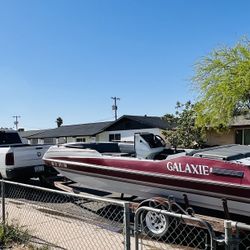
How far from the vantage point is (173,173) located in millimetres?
6438

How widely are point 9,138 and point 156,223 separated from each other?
8.30 m

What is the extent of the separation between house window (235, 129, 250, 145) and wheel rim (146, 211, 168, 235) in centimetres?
1868

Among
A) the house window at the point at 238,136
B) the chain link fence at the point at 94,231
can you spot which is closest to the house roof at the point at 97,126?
the house window at the point at 238,136

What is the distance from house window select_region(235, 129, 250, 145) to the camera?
2369cm

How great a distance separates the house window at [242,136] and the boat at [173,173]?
54.9ft

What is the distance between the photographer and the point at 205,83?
63.5 feet

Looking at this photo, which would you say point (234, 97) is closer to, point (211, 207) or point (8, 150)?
point (8, 150)

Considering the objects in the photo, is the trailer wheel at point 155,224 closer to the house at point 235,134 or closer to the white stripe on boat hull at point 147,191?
the white stripe on boat hull at point 147,191

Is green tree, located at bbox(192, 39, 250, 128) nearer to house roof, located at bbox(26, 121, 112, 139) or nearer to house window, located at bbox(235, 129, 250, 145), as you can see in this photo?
house window, located at bbox(235, 129, 250, 145)

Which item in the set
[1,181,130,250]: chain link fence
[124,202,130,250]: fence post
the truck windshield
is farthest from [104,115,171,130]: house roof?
[124,202,130,250]: fence post

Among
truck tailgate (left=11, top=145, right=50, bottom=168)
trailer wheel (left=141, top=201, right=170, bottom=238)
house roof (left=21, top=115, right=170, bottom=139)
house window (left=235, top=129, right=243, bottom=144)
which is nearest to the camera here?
trailer wheel (left=141, top=201, right=170, bottom=238)

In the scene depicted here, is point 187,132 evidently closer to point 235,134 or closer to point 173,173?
point 235,134

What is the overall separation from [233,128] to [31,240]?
19938 mm

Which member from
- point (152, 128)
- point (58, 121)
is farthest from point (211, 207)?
point (58, 121)
